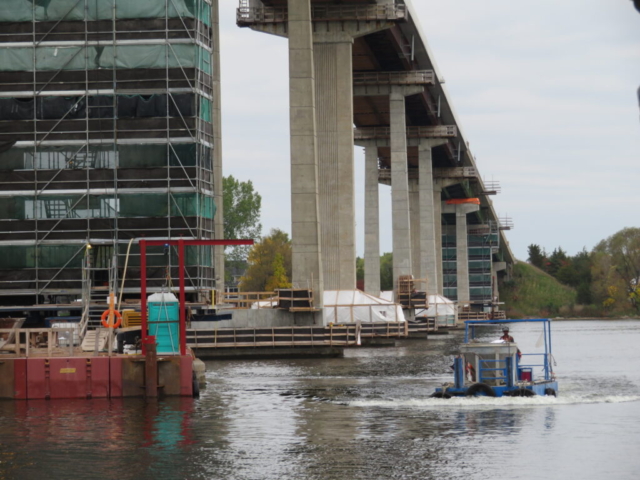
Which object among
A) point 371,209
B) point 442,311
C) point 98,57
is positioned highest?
point 98,57

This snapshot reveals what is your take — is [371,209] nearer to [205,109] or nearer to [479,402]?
[205,109]

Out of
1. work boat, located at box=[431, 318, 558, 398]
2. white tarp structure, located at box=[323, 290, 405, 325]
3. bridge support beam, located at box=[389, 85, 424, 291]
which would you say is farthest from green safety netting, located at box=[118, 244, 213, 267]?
bridge support beam, located at box=[389, 85, 424, 291]

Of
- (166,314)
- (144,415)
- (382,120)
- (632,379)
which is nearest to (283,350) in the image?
(632,379)

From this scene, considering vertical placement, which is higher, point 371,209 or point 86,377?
point 371,209

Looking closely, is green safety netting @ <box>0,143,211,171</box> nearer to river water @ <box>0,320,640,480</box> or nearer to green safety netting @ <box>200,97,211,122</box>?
green safety netting @ <box>200,97,211,122</box>

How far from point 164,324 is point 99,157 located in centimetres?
2517

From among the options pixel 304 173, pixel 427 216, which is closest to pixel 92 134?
pixel 304 173

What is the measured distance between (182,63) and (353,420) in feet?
114

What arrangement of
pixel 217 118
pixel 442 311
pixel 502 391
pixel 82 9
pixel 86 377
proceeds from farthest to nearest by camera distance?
pixel 442 311, pixel 217 118, pixel 82 9, pixel 502 391, pixel 86 377

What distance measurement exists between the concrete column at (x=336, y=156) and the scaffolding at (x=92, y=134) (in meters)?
28.8

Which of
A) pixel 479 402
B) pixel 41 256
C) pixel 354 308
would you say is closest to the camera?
pixel 479 402

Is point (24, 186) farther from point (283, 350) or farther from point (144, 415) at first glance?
point (144, 415)

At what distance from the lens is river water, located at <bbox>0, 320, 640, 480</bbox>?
28.5m

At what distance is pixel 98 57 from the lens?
6825cm
